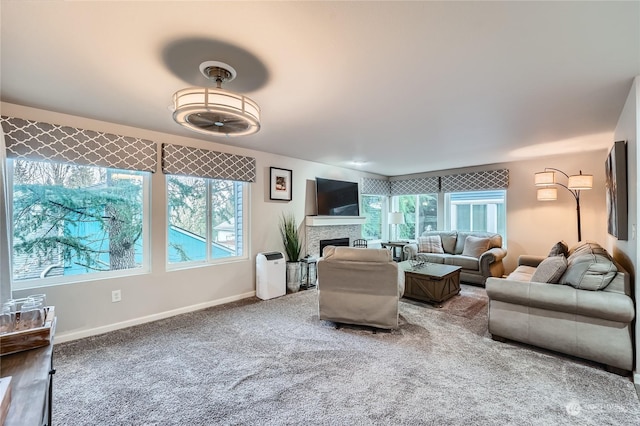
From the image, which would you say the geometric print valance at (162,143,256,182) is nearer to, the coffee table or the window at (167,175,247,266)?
the window at (167,175,247,266)

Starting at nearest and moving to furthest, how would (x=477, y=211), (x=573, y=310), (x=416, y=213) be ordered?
1. (x=573, y=310)
2. (x=477, y=211)
3. (x=416, y=213)

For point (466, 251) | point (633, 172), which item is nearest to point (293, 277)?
point (466, 251)

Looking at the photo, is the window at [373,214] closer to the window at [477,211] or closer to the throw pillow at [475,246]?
the window at [477,211]

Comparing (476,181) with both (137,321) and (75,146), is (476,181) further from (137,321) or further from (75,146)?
(75,146)

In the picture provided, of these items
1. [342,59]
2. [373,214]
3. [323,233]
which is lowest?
[323,233]

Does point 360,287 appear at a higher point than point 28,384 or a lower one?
lower

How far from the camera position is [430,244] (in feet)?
19.1

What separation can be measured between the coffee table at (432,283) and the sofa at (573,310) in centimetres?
99

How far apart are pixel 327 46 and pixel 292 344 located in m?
2.56

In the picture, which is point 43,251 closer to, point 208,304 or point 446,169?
point 208,304

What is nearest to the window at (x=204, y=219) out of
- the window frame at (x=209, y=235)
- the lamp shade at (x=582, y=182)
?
the window frame at (x=209, y=235)

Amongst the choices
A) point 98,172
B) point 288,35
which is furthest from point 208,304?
point 288,35

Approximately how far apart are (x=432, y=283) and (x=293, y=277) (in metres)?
2.13

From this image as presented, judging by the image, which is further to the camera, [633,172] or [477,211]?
[477,211]
